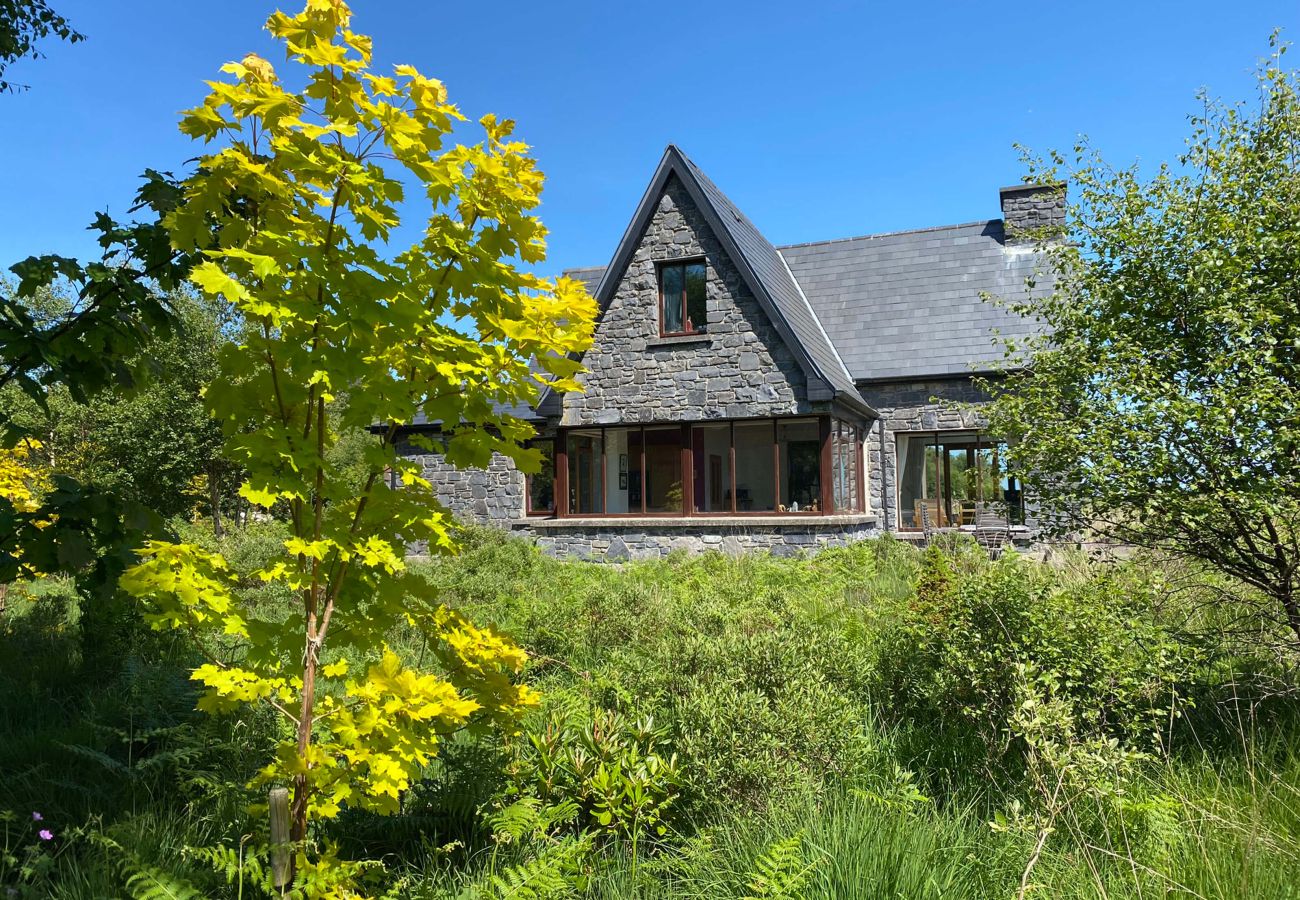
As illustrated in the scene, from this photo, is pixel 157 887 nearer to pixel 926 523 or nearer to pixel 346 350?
pixel 346 350

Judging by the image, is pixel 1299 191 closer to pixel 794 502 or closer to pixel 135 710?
pixel 135 710

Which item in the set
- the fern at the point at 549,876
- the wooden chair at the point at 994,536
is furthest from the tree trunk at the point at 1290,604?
the wooden chair at the point at 994,536

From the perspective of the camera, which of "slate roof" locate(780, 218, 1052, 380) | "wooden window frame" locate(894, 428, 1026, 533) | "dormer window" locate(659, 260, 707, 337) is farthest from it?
"wooden window frame" locate(894, 428, 1026, 533)

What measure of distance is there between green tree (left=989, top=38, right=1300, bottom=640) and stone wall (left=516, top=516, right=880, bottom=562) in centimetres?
891

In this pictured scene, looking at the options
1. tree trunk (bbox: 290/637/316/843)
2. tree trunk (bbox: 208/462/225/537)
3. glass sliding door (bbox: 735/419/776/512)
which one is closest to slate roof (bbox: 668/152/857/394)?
glass sliding door (bbox: 735/419/776/512)

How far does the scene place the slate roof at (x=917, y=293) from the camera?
619 inches

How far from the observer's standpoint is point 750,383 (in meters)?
14.4

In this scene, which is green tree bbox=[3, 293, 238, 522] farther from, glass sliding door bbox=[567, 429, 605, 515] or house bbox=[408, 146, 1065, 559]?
glass sliding door bbox=[567, 429, 605, 515]

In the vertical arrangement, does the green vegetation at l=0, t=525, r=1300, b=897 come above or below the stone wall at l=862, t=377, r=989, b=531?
below

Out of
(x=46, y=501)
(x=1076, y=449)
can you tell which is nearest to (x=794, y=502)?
(x=1076, y=449)

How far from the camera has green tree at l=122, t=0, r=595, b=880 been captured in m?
2.47

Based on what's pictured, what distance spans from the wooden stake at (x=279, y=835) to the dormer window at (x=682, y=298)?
42.2 ft

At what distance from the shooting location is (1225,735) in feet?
14.4

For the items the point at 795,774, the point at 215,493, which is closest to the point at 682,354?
the point at 795,774
